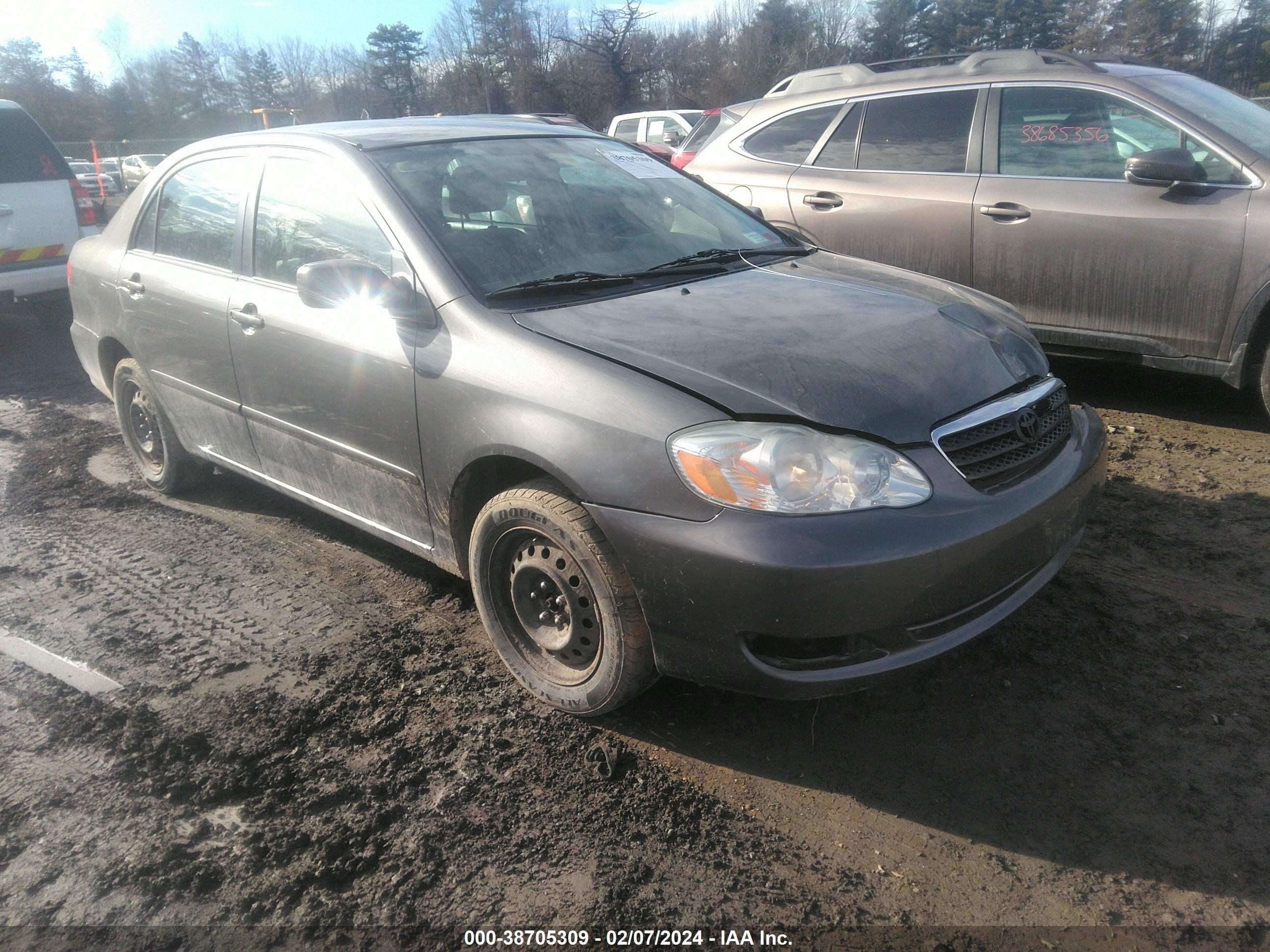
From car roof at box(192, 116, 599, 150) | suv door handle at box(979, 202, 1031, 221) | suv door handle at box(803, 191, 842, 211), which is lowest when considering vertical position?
suv door handle at box(979, 202, 1031, 221)

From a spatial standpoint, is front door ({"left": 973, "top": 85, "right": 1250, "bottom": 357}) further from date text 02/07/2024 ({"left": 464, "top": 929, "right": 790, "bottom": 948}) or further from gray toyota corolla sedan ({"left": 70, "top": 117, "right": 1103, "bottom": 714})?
date text 02/07/2024 ({"left": 464, "top": 929, "right": 790, "bottom": 948})

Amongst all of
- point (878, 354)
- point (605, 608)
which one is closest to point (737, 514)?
point (605, 608)

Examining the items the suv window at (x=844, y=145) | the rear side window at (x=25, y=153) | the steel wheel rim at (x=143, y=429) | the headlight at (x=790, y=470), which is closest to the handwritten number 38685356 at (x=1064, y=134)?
the suv window at (x=844, y=145)

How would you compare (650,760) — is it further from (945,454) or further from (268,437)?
(268,437)

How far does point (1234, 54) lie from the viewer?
3866 cm

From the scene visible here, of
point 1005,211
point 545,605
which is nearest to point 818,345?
point 545,605

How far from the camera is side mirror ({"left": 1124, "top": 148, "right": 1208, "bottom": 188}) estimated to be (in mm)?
4324

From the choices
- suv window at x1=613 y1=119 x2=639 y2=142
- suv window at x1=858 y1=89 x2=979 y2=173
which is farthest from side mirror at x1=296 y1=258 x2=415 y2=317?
suv window at x1=613 y1=119 x2=639 y2=142

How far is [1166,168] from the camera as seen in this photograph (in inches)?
171

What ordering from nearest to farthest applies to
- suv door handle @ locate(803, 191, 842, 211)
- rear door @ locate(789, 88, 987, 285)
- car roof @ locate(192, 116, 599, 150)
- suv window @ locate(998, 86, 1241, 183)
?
car roof @ locate(192, 116, 599, 150)
suv window @ locate(998, 86, 1241, 183)
rear door @ locate(789, 88, 987, 285)
suv door handle @ locate(803, 191, 842, 211)

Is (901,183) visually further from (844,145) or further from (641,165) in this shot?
(641,165)

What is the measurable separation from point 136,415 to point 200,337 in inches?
48.6

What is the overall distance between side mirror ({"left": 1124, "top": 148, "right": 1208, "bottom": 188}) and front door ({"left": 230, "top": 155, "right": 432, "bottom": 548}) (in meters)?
3.61

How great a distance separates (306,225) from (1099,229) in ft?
12.5
